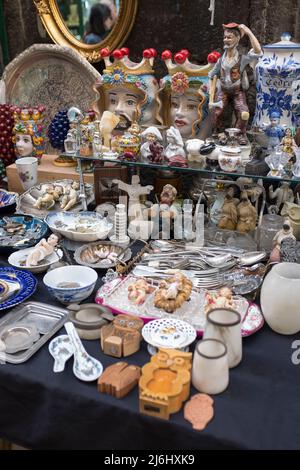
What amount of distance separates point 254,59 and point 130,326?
1012 millimetres

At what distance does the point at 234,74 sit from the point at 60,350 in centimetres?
110

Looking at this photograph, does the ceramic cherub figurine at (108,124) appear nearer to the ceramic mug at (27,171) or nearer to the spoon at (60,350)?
the ceramic mug at (27,171)

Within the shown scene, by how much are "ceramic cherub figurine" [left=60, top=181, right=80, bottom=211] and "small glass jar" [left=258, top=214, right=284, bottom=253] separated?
766mm

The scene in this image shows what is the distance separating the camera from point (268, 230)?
5.23 feet

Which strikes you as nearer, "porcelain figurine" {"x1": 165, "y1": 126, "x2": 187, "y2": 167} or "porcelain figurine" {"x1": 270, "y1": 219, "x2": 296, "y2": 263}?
"porcelain figurine" {"x1": 270, "y1": 219, "x2": 296, "y2": 263}

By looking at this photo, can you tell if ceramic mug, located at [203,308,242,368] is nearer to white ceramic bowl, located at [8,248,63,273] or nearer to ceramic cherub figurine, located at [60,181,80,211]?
white ceramic bowl, located at [8,248,63,273]

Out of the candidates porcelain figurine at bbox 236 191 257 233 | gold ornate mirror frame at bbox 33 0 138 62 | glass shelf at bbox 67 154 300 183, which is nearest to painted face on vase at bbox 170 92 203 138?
glass shelf at bbox 67 154 300 183

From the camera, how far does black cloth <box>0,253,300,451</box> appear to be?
971 millimetres

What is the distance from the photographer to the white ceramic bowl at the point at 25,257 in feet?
4.96

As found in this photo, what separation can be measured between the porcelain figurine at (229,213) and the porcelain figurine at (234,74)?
0.68 feet

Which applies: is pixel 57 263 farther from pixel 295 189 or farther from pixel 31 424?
pixel 295 189

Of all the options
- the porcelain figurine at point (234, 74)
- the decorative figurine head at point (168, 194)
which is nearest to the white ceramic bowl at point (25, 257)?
the decorative figurine head at point (168, 194)

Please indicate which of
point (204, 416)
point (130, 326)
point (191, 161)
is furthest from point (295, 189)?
point (204, 416)

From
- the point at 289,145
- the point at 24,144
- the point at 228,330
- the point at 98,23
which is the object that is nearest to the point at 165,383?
the point at 228,330
